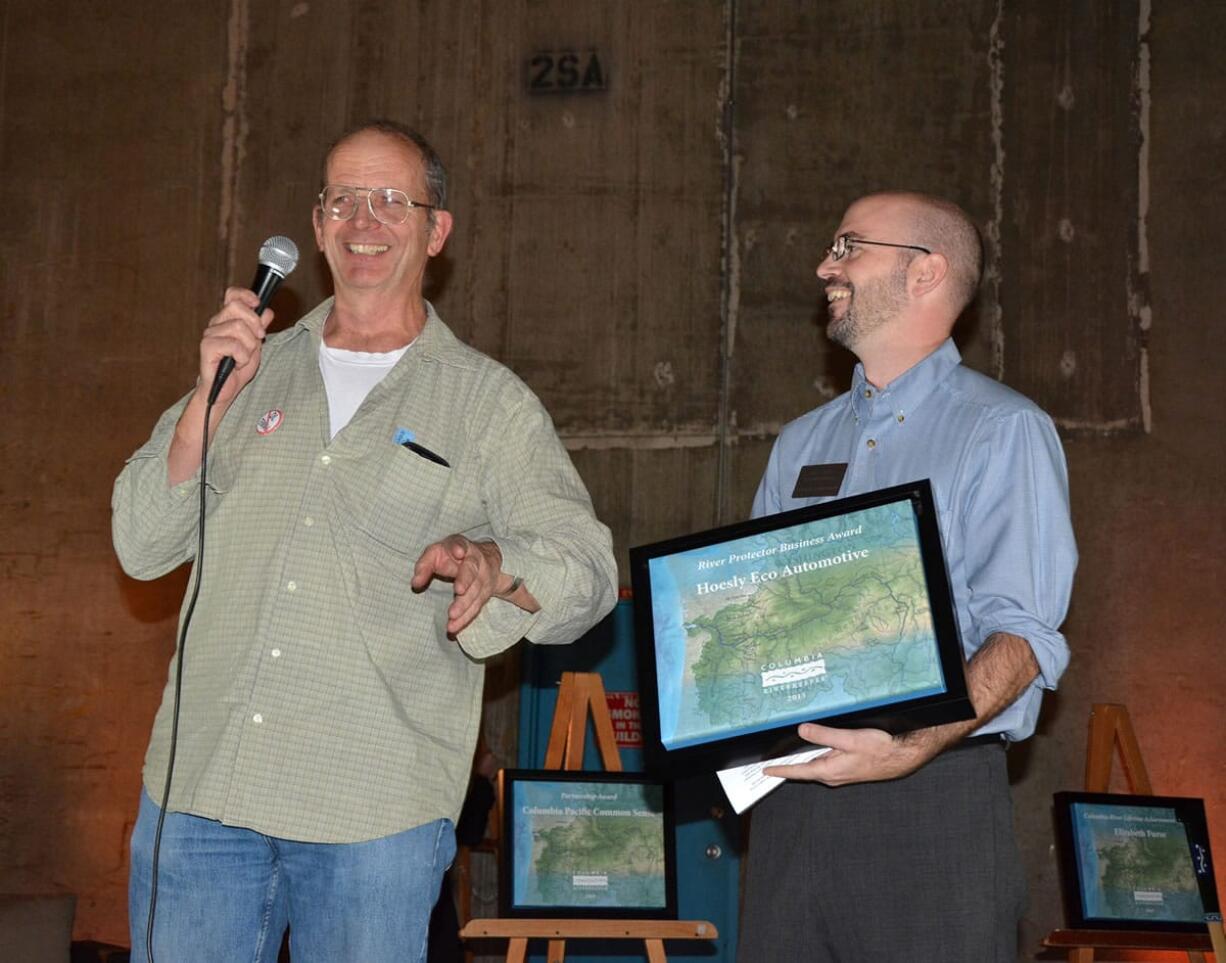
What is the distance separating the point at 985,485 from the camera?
2309 mm

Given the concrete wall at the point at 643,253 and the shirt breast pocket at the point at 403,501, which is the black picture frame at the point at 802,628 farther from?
the concrete wall at the point at 643,253

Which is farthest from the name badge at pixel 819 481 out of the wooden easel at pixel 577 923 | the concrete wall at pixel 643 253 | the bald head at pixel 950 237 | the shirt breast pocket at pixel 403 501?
the concrete wall at pixel 643 253

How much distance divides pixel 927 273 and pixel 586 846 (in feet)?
8.10

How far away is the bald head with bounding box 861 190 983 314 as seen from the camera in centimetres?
259

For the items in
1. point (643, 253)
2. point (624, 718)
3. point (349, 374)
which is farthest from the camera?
point (643, 253)

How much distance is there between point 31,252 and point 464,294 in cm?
193

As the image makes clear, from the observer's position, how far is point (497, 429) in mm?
2312

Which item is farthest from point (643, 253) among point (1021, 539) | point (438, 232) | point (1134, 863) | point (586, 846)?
point (1021, 539)

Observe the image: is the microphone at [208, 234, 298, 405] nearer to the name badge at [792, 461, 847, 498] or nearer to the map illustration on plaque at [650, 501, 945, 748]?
the map illustration on plaque at [650, 501, 945, 748]

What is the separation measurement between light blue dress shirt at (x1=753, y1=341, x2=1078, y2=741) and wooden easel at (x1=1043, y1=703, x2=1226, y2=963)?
96.6 inches

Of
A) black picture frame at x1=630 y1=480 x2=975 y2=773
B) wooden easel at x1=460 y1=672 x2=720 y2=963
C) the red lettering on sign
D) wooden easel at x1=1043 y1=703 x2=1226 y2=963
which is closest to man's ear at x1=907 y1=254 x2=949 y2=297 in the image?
black picture frame at x1=630 y1=480 x2=975 y2=773

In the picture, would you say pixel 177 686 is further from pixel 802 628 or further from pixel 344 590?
pixel 802 628

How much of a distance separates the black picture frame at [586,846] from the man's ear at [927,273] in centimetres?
218

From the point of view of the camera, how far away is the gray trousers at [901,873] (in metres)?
2.16
